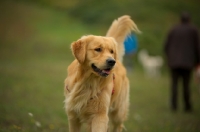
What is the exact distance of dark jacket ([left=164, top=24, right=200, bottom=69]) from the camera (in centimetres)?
1121

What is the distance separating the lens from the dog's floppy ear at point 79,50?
18.4ft

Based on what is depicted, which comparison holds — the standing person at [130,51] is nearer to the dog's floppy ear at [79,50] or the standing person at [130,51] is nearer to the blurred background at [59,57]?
the blurred background at [59,57]

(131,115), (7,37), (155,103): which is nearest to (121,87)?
(131,115)

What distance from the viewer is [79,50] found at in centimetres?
563

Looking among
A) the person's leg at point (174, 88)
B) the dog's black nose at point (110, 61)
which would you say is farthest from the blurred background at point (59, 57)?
the dog's black nose at point (110, 61)

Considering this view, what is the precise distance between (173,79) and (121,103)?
5033 millimetres

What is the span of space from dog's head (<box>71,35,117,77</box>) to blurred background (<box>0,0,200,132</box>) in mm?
1236

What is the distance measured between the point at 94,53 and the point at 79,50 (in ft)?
0.74

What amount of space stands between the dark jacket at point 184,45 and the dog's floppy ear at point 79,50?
600 centimetres

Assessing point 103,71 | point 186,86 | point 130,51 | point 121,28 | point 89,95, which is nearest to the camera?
point 103,71

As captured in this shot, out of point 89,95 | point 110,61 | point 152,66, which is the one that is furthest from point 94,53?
point 152,66

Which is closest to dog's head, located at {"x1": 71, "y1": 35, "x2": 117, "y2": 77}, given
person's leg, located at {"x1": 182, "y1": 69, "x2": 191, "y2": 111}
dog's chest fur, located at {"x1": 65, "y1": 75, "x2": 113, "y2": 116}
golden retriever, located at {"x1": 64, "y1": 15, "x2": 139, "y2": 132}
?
golden retriever, located at {"x1": 64, "y1": 15, "x2": 139, "y2": 132}

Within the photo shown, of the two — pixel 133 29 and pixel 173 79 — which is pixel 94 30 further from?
pixel 133 29

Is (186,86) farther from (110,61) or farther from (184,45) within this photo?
(110,61)
